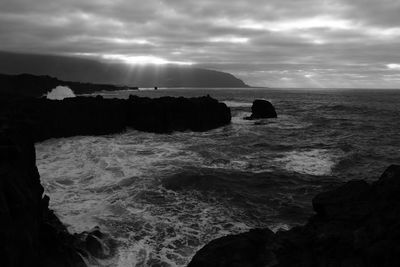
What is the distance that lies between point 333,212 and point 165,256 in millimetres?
5222

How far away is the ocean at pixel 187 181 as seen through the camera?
13281mm

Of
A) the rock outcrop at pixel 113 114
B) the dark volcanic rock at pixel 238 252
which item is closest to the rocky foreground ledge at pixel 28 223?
the dark volcanic rock at pixel 238 252

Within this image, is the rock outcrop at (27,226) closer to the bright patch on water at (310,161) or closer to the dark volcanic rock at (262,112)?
the bright patch on water at (310,161)

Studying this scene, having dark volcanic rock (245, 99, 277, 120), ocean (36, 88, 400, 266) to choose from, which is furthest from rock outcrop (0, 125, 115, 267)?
dark volcanic rock (245, 99, 277, 120)

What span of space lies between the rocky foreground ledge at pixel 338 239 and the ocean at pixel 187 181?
2.38 meters

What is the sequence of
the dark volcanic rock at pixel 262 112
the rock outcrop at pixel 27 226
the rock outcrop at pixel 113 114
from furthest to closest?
the dark volcanic rock at pixel 262 112 → the rock outcrop at pixel 113 114 → the rock outcrop at pixel 27 226

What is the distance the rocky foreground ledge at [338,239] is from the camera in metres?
7.52

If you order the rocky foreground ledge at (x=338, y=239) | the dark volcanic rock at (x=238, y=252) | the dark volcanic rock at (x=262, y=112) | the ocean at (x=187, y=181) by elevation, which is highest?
the dark volcanic rock at (x=262, y=112)

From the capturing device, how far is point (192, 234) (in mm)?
13031

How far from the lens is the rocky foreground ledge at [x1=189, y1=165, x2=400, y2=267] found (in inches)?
296

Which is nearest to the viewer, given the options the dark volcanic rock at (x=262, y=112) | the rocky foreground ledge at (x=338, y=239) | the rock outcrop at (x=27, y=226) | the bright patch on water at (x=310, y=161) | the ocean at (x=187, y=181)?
the rocky foreground ledge at (x=338, y=239)

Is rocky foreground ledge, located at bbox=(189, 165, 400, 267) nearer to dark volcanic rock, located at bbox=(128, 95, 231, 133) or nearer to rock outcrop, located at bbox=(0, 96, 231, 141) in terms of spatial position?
rock outcrop, located at bbox=(0, 96, 231, 141)

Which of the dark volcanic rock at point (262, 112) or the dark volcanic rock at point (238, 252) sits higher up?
the dark volcanic rock at point (262, 112)

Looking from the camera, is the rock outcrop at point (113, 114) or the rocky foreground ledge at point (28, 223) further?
the rock outcrop at point (113, 114)
